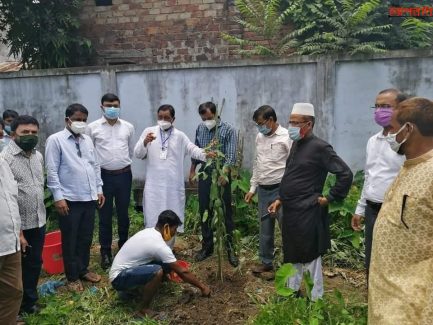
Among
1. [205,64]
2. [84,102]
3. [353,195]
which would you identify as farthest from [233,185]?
[84,102]

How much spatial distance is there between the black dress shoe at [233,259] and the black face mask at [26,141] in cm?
231

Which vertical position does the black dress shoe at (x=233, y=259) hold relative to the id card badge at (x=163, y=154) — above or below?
below

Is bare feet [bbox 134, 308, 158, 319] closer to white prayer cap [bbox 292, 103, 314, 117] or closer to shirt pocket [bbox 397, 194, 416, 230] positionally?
white prayer cap [bbox 292, 103, 314, 117]

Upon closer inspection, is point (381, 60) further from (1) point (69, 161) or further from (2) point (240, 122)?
(1) point (69, 161)

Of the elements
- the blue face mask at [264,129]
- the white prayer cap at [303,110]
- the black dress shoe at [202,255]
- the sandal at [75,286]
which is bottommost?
the black dress shoe at [202,255]

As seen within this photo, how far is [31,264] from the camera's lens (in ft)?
12.5

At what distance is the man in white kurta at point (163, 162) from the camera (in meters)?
4.95

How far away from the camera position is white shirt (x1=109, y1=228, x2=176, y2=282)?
3730 millimetres

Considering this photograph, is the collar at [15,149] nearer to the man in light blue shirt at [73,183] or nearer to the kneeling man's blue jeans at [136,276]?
the man in light blue shirt at [73,183]

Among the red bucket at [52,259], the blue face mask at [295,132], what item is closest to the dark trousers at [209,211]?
the blue face mask at [295,132]

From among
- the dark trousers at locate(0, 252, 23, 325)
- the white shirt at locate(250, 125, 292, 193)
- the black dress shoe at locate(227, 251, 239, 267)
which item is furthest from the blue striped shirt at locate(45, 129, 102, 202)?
the white shirt at locate(250, 125, 292, 193)

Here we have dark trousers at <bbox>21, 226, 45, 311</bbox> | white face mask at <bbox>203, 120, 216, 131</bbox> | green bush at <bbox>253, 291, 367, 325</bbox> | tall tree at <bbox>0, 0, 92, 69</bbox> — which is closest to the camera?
green bush at <bbox>253, 291, 367, 325</bbox>

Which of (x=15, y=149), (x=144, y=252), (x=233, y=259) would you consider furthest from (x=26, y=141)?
(x=233, y=259)

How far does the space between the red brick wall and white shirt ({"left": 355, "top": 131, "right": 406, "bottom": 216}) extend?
5.14 meters
